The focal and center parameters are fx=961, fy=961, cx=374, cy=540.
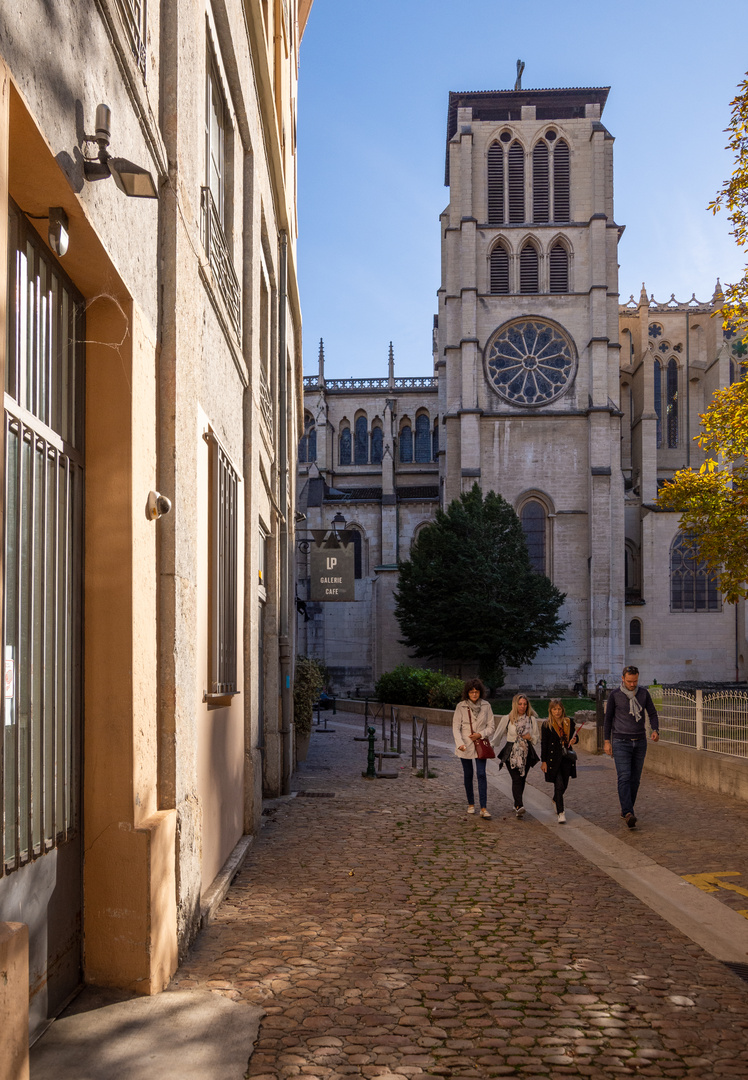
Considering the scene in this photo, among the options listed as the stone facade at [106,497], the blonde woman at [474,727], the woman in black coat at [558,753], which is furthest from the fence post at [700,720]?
the stone facade at [106,497]

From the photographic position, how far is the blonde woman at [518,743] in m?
10.5

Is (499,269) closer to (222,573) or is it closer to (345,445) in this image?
(345,445)

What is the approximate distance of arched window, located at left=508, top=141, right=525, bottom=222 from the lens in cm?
5088

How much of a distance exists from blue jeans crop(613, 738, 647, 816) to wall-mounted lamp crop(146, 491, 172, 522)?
6.64 metres

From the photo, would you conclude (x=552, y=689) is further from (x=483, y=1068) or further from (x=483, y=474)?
(x=483, y=1068)

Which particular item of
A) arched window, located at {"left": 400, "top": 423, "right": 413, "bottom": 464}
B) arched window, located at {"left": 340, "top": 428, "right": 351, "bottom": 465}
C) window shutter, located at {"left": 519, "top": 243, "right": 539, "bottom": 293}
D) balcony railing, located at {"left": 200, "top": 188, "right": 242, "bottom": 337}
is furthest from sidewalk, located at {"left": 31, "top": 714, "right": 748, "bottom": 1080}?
arched window, located at {"left": 340, "top": 428, "right": 351, "bottom": 465}

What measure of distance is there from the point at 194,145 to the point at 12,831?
14.3ft

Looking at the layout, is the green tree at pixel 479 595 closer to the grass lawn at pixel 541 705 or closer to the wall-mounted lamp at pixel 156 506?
the grass lawn at pixel 541 705

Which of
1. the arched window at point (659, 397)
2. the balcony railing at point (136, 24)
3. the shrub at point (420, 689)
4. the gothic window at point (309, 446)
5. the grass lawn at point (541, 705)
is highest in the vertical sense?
the arched window at point (659, 397)

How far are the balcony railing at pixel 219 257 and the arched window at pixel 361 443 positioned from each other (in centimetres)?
5240

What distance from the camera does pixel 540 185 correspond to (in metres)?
51.0

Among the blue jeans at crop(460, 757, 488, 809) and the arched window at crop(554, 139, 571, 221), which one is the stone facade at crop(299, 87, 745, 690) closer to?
the arched window at crop(554, 139, 571, 221)

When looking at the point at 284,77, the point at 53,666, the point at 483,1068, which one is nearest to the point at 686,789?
the point at 483,1068

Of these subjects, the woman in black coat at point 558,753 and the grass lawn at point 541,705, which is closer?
the woman in black coat at point 558,753
